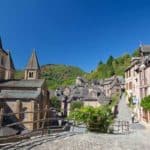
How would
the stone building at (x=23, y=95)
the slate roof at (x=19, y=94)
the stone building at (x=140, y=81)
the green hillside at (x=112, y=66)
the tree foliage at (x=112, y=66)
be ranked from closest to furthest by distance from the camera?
the stone building at (x=140, y=81) → the stone building at (x=23, y=95) → the slate roof at (x=19, y=94) → the green hillside at (x=112, y=66) → the tree foliage at (x=112, y=66)

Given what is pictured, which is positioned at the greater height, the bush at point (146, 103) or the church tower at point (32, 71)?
the church tower at point (32, 71)

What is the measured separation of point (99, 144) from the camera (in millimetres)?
12141

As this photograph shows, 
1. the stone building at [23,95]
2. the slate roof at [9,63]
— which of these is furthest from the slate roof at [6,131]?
the slate roof at [9,63]

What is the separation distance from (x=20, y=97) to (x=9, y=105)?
7.50 feet

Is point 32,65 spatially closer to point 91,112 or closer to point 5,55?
point 5,55

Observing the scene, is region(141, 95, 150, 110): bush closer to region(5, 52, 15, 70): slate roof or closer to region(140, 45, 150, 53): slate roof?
region(140, 45, 150, 53): slate roof

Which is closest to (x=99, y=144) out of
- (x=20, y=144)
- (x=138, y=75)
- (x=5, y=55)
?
A: (x=20, y=144)

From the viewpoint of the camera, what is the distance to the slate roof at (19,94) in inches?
1633

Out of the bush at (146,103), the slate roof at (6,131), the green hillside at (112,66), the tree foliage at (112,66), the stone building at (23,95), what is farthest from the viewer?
the tree foliage at (112,66)

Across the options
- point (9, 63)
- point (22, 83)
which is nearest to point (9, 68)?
point (9, 63)

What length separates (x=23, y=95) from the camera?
42.4 metres

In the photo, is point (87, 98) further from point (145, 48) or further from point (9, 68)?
point (145, 48)

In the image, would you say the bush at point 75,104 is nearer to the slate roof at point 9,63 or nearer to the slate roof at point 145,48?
the slate roof at point 9,63

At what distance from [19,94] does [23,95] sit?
1.22 m
